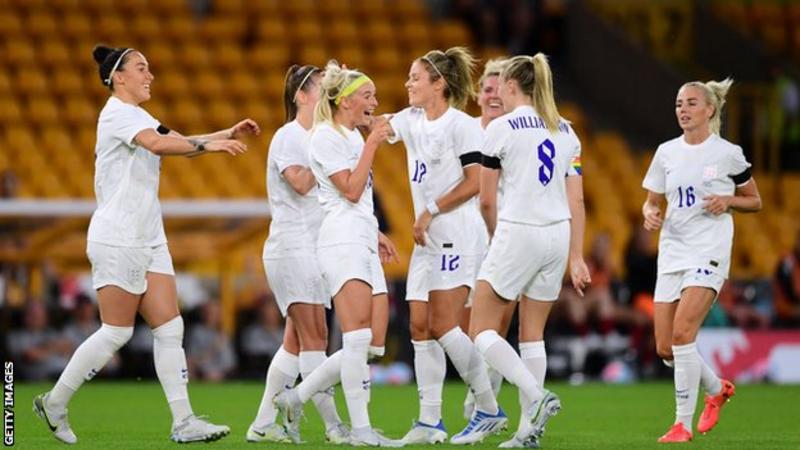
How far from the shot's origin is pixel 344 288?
9383mm

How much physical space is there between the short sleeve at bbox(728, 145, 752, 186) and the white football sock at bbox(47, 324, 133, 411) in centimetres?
402

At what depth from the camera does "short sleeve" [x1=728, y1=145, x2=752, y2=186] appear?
10.5 metres

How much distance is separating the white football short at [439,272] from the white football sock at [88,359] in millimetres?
1865

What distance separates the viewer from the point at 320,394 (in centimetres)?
1012

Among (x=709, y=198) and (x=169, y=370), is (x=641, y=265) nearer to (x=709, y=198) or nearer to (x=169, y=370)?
(x=709, y=198)

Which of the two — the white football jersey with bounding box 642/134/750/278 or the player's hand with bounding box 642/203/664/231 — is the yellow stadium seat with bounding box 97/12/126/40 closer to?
the player's hand with bounding box 642/203/664/231

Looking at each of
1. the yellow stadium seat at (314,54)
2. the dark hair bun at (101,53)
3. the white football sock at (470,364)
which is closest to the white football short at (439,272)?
the white football sock at (470,364)

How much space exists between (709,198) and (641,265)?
747 centimetres

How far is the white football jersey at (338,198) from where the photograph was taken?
9.48 m

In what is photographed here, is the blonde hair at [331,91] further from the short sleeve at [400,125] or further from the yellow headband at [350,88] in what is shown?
the short sleeve at [400,125]

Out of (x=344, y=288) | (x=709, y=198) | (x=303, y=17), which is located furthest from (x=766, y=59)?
(x=344, y=288)

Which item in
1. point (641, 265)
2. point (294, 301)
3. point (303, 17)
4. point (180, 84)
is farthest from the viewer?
point (303, 17)

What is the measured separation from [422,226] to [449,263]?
0.99 ft

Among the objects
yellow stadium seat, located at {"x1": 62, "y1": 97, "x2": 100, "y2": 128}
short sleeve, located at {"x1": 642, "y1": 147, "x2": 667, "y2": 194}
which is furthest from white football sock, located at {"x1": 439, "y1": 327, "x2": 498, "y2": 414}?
yellow stadium seat, located at {"x1": 62, "y1": 97, "x2": 100, "y2": 128}
